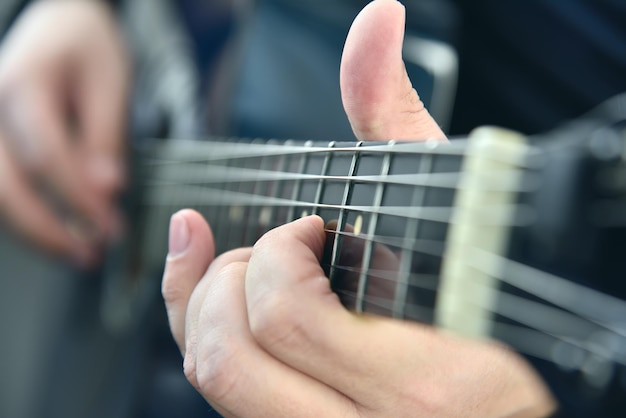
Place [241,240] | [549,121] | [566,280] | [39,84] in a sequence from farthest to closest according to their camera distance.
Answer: [39,84] < [549,121] < [241,240] < [566,280]

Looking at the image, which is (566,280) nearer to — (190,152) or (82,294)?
(190,152)

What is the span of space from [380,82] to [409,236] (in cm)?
8

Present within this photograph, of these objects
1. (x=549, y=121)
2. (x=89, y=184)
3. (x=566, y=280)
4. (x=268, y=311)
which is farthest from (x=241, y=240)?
(x=89, y=184)

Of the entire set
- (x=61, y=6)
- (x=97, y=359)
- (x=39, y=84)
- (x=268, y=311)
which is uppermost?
(x=61, y=6)

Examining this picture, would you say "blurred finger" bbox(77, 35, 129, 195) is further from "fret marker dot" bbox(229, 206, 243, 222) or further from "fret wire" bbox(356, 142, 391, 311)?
"fret wire" bbox(356, 142, 391, 311)

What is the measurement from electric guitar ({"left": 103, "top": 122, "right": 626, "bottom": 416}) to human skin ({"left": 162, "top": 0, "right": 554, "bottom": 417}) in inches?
0.6

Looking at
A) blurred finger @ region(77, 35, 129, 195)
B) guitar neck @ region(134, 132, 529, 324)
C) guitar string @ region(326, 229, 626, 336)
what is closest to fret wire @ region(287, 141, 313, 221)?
guitar neck @ region(134, 132, 529, 324)

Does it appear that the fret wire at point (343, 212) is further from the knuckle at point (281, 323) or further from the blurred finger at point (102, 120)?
the blurred finger at point (102, 120)

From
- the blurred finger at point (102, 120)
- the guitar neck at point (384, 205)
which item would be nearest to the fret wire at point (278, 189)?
the guitar neck at point (384, 205)

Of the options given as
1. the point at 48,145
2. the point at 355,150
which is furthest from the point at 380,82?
the point at 48,145

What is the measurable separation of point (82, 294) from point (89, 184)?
0.16 metres

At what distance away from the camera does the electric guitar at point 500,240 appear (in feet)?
0.63

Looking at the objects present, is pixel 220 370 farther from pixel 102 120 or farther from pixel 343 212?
pixel 102 120

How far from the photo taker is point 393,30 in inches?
10.8
